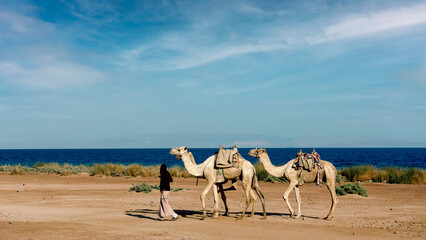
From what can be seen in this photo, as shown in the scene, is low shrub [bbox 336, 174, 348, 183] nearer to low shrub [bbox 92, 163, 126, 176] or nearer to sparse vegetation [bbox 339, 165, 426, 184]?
sparse vegetation [bbox 339, 165, 426, 184]

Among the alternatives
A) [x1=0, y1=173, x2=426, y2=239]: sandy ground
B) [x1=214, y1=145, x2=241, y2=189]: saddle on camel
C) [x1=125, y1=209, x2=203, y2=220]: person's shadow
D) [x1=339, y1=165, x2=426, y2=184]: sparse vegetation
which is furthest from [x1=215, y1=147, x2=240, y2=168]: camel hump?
[x1=339, y1=165, x2=426, y2=184]: sparse vegetation

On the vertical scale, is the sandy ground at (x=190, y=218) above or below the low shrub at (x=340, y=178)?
below

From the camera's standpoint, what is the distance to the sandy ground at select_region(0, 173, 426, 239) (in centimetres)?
1228

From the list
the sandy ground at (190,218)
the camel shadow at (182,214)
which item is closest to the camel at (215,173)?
the sandy ground at (190,218)

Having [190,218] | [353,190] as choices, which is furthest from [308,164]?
[353,190]

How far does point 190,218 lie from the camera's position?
48.9ft

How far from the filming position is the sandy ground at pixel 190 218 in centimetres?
1228

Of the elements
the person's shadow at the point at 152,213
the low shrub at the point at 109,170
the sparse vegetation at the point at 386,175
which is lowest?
the person's shadow at the point at 152,213

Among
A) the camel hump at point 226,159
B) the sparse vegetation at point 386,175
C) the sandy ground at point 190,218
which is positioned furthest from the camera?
the sparse vegetation at point 386,175

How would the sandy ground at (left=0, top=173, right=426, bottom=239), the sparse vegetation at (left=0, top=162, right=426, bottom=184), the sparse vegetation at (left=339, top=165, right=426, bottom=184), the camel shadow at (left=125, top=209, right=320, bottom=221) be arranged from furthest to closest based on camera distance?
the sparse vegetation at (left=0, top=162, right=426, bottom=184) < the sparse vegetation at (left=339, top=165, right=426, bottom=184) < the camel shadow at (left=125, top=209, right=320, bottom=221) < the sandy ground at (left=0, top=173, right=426, bottom=239)

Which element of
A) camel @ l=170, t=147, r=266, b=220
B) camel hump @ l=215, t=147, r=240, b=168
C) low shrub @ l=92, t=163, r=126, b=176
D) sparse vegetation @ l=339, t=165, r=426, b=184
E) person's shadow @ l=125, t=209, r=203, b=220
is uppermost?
camel hump @ l=215, t=147, r=240, b=168

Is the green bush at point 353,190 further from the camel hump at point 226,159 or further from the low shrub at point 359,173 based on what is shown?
the camel hump at point 226,159

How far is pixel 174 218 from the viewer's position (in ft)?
47.4

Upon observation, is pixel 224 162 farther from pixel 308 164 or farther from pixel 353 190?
pixel 353 190
